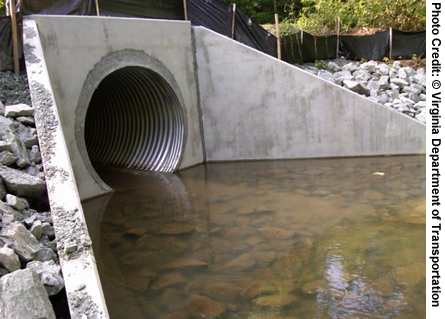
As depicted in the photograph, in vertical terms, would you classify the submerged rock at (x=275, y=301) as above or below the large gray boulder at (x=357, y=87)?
below

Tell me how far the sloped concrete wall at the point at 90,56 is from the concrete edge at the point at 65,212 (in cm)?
82

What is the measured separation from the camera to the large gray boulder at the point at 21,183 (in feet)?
15.1

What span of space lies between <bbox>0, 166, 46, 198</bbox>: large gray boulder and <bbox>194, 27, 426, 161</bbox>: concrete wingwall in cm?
649

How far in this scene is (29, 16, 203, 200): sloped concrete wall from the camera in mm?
7711

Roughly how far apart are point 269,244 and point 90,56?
4551 millimetres

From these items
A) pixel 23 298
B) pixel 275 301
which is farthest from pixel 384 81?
pixel 23 298

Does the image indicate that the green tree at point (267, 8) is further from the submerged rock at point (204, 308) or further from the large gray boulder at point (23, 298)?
the large gray boulder at point (23, 298)

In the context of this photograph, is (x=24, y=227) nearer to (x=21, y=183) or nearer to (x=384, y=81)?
(x=21, y=183)

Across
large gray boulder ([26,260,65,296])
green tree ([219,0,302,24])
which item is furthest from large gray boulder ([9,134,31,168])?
green tree ([219,0,302,24])

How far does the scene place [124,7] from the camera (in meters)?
9.27

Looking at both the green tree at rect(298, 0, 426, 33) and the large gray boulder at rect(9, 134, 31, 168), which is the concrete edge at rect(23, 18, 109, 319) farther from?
the green tree at rect(298, 0, 426, 33)

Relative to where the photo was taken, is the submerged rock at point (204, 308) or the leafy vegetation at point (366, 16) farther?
the leafy vegetation at point (366, 16)

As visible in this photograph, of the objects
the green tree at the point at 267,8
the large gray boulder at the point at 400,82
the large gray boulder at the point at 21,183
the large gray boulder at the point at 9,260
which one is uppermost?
the green tree at the point at 267,8

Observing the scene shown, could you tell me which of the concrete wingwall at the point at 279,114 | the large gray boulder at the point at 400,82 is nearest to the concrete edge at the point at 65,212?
the concrete wingwall at the point at 279,114
